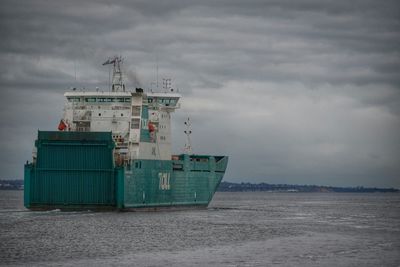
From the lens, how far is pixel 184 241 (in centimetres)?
4259

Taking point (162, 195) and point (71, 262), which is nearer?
point (71, 262)

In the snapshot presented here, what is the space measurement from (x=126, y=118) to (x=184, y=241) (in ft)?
64.6

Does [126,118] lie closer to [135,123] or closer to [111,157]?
[135,123]

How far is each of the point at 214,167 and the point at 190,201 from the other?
607 cm

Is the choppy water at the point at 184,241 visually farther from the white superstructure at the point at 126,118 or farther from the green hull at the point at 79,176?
the white superstructure at the point at 126,118

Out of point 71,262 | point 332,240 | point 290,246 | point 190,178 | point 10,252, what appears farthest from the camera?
point 190,178

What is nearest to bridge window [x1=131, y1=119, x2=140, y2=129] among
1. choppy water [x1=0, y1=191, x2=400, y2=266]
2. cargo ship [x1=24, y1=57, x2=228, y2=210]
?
cargo ship [x1=24, y1=57, x2=228, y2=210]

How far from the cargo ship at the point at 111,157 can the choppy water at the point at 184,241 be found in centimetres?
133

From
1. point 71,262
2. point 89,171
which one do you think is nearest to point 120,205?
point 89,171

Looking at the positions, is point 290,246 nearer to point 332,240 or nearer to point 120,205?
point 332,240

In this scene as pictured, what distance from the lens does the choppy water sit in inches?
1385

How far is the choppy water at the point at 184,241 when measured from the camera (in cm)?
3519

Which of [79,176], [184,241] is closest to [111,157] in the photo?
[79,176]

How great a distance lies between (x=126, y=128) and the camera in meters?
60.4
